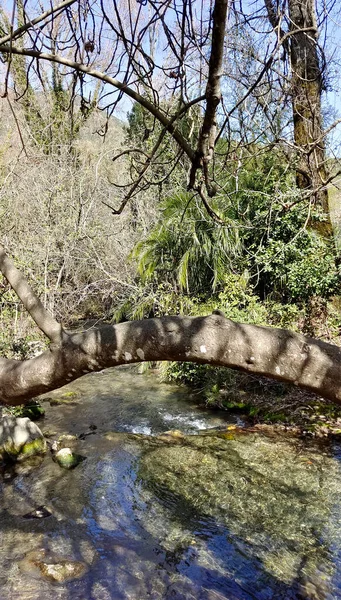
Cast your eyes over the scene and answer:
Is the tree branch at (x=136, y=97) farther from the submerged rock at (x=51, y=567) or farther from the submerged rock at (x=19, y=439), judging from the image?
the submerged rock at (x=19, y=439)

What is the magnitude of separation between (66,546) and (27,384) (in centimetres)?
312

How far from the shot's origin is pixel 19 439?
566 cm

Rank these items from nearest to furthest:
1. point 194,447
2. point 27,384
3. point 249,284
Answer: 1. point 27,384
2. point 194,447
3. point 249,284

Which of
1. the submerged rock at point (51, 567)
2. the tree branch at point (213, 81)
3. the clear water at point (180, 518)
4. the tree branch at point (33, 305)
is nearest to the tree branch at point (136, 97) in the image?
the tree branch at point (213, 81)

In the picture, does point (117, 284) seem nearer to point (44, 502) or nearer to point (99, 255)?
point (99, 255)

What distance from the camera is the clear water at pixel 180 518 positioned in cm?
360

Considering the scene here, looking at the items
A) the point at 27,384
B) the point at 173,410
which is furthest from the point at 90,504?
the point at 27,384

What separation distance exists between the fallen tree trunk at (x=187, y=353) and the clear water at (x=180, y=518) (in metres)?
2.69

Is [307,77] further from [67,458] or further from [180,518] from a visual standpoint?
[67,458]

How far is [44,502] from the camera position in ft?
15.5

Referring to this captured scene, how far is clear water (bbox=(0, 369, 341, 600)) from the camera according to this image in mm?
3604

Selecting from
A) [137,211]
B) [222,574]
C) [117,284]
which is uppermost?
[137,211]

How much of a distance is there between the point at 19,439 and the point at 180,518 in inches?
87.7

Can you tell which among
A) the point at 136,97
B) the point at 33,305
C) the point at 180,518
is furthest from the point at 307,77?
the point at 180,518
